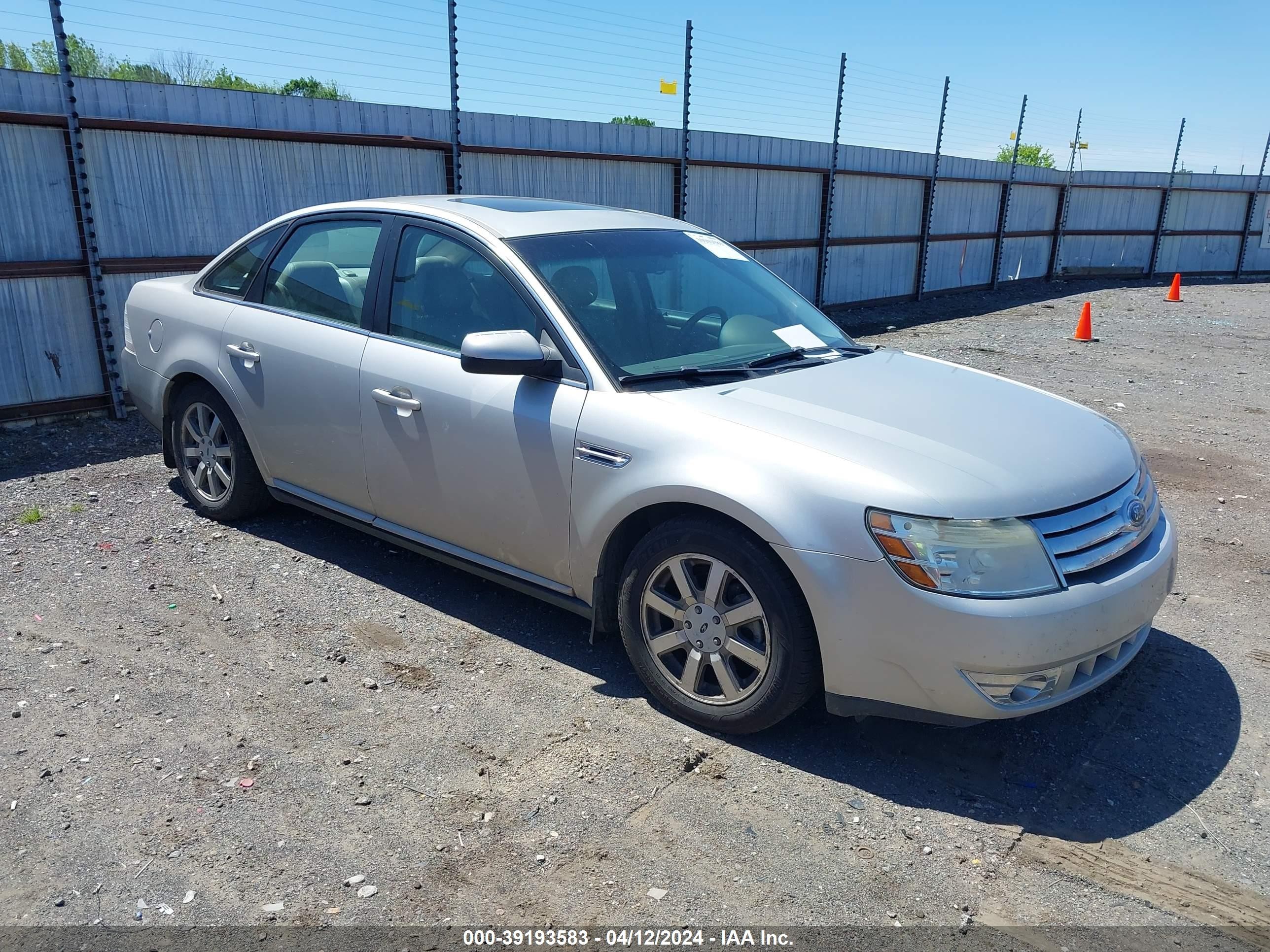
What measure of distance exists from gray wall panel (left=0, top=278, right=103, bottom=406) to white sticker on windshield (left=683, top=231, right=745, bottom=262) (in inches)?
209

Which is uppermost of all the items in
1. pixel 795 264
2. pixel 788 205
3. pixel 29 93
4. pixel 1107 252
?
pixel 29 93

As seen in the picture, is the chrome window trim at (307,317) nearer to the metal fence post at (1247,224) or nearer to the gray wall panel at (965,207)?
the gray wall panel at (965,207)

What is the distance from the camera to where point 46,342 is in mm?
7418

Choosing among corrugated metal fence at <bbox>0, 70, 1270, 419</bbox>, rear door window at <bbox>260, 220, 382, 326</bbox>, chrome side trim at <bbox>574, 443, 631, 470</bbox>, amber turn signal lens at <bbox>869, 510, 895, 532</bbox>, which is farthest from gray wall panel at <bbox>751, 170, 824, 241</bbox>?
amber turn signal lens at <bbox>869, 510, 895, 532</bbox>

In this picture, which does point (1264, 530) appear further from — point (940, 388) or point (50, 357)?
point (50, 357)

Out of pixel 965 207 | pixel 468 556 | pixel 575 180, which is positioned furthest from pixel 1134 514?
pixel 965 207

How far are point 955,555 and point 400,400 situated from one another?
238cm

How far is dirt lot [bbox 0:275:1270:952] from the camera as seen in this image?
8.99 ft

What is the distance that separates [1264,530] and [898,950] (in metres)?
4.58

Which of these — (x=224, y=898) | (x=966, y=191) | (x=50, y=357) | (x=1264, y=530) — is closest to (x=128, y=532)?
(x=50, y=357)

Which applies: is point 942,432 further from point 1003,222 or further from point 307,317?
point 1003,222

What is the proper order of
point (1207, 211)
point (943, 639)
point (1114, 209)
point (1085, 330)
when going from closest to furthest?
1. point (943, 639)
2. point (1085, 330)
3. point (1114, 209)
4. point (1207, 211)

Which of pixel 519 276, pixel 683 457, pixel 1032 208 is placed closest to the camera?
pixel 683 457

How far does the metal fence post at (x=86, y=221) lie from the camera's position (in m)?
7.03
